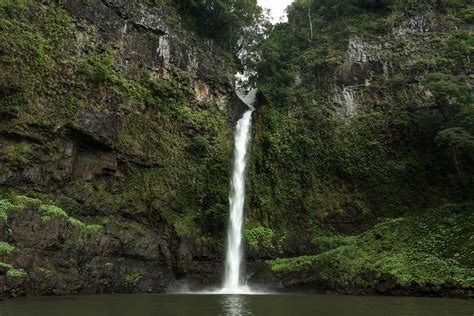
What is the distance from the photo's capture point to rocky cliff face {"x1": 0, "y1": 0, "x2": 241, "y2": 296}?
52.7 ft

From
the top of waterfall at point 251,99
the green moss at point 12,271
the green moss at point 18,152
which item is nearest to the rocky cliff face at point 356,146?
the top of waterfall at point 251,99

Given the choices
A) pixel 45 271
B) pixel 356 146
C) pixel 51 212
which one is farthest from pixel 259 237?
pixel 45 271

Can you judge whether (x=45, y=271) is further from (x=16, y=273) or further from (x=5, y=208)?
(x=5, y=208)

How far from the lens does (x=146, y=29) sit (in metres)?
23.8

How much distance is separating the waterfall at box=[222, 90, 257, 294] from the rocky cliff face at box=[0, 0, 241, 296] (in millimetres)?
626

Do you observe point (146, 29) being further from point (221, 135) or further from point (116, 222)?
point (116, 222)

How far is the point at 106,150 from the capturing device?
19828 mm

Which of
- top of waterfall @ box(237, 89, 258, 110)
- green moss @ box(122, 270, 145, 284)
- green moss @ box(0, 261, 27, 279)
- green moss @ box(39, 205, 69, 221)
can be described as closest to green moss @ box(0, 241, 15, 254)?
green moss @ box(0, 261, 27, 279)

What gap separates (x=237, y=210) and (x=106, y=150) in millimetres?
8128

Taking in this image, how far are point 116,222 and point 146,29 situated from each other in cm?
1184

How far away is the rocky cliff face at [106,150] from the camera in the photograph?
16.1 meters

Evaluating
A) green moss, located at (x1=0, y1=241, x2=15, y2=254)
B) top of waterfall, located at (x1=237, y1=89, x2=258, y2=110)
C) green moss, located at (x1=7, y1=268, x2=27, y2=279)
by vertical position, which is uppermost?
top of waterfall, located at (x1=237, y1=89, x2=258, y2=110)

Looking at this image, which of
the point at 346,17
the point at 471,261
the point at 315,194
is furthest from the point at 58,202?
the point at 346,17

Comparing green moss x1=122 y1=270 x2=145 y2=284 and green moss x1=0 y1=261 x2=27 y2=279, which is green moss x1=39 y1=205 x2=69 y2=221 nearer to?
green moss x1=0 y1=261 x2=27 y2=279
